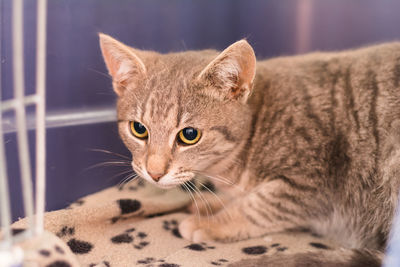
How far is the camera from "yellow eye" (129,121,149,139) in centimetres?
139

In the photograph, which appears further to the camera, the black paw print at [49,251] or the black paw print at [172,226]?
the black paw print at [172,226]

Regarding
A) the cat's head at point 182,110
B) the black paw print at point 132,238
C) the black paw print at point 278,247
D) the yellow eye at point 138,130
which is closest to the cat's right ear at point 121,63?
the cat's head at point 182,110

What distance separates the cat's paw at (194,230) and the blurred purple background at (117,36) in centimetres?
48

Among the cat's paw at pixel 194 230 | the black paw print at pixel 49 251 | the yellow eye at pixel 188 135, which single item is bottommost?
the cat's paw at pixel 194 230

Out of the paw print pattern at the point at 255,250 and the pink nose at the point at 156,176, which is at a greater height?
the pink nose at the point at 156,176

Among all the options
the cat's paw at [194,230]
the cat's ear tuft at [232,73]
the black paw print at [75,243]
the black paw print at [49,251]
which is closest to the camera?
the black paw print at [49,251]

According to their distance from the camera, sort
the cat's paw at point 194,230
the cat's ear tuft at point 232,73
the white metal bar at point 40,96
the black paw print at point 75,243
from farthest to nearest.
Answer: the cat's paw at point 194,230 < the black paw print at point 75,243 < the cat's ear tuft at point 232,73 < the white metal bar at point 40,96

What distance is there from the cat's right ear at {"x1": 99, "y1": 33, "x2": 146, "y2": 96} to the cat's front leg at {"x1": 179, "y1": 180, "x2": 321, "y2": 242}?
58cm

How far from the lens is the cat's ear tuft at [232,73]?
1275mm

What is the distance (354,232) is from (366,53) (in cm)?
67

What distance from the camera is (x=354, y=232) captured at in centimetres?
147

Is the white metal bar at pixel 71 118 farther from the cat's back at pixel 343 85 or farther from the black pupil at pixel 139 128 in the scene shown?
the cat's back at pixel 343 85

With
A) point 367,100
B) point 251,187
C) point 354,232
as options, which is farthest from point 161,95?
point 354,232

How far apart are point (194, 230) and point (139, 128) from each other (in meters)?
0.44
